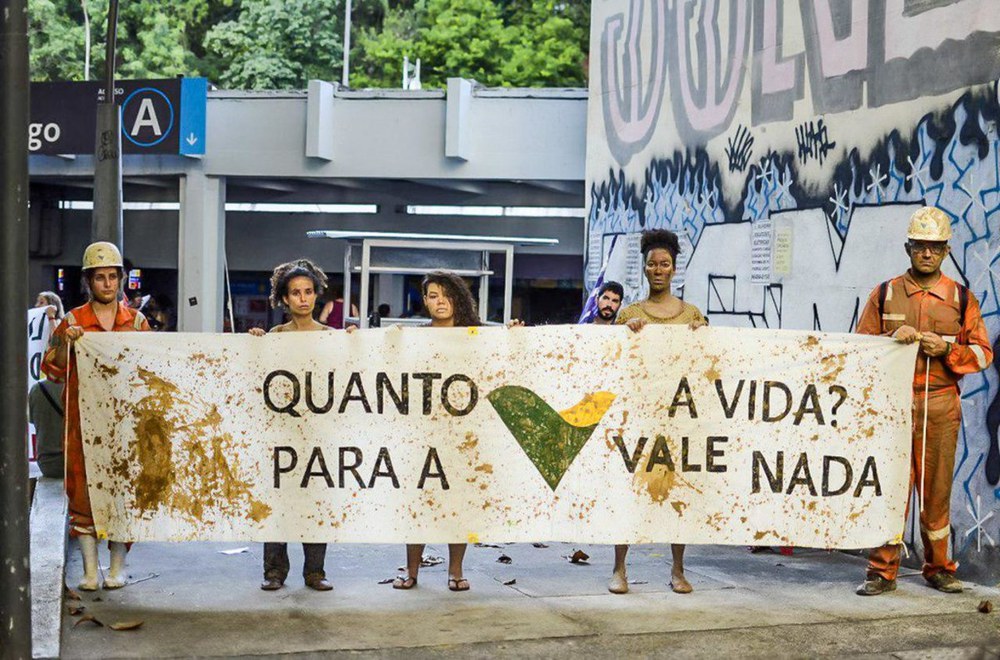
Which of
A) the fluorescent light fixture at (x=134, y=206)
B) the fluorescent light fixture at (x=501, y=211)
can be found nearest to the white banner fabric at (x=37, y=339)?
the fluorescent light fixture at (x=501, y=211)

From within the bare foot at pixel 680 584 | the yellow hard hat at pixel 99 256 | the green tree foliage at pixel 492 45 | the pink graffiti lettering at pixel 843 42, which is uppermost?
the green tree foliage at pixel 492 45

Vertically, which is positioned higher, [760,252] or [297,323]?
[760,252]

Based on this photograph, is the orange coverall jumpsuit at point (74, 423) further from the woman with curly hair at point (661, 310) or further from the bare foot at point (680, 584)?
the bare foot at point (680, 584)

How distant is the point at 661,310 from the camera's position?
7.87 meters

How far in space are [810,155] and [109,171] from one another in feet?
22.9

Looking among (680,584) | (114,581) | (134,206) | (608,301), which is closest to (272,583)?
(114,581)

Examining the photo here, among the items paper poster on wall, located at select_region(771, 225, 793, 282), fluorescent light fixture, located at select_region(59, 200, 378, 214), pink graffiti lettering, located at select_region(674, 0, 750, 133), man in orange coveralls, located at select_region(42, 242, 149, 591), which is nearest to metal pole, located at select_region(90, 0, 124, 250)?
pink graffiti lettering, located at select_region(674, 0, 750, 133)

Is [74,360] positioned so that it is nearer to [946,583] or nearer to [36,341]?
[36,341]

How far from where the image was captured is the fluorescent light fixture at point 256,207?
34125 millimetres

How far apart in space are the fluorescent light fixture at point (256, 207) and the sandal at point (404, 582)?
26.5 m

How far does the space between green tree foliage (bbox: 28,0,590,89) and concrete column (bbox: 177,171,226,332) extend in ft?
75.2

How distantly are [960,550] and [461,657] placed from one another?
11.9 ft

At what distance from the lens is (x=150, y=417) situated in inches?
293

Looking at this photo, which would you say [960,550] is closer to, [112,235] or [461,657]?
[461,657]
